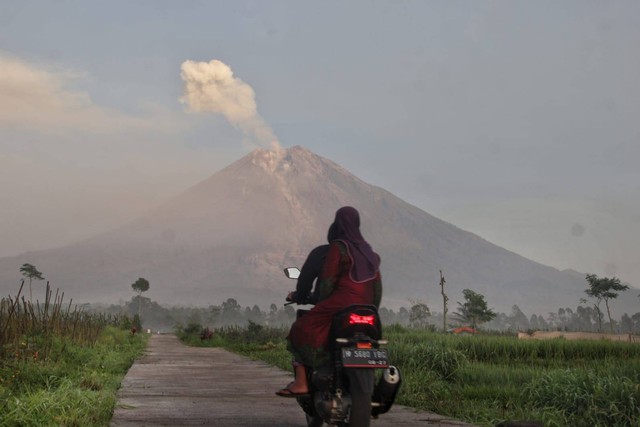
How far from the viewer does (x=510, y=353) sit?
18.1 m

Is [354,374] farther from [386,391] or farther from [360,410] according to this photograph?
[386,391]

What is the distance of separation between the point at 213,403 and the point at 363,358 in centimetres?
339

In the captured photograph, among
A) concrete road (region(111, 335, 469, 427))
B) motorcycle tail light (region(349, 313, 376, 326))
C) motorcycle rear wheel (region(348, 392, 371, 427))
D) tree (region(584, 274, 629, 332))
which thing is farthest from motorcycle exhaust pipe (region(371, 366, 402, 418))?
tree (region(584, 274, 629, 332))

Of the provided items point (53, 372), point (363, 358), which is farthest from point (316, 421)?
point (53, 372)

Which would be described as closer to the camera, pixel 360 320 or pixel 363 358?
pixel 363 358

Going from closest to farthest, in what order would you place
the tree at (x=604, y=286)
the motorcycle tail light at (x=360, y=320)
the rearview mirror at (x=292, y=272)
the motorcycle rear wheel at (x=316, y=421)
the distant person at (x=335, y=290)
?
1. the motorcycle tail light at (x=360, y=320)
2. the distant person at (x=335, y=290)
3. the motorcycle rear wheel at (x=316, y=421)
4. the rearview mirror at (x=292, y=272)
5. the tree at (x=604, y=286)

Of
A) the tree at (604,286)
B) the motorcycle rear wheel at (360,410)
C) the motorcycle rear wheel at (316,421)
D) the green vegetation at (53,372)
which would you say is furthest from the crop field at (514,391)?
the tree at (604,286)

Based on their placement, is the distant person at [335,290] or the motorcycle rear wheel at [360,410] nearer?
the motorcycle rear wheel at [360,410]

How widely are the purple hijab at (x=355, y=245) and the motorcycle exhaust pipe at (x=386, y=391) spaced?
704 mm

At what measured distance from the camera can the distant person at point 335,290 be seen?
566 centimetres

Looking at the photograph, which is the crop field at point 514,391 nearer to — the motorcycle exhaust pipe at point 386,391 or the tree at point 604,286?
the motorcycle exhaust pipe at point 386,391

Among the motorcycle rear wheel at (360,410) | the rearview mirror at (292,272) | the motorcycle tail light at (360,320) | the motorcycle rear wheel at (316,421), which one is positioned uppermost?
the rearview mirror at (292,272)

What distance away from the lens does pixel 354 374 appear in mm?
5312

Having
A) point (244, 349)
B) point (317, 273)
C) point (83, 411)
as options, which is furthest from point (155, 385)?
point (244, 349)
